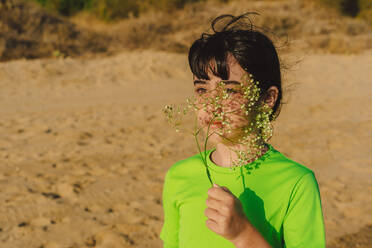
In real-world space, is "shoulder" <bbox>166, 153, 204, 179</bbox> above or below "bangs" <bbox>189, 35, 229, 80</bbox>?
below

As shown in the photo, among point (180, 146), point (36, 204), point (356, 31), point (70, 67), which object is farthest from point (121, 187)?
point (356, 31)

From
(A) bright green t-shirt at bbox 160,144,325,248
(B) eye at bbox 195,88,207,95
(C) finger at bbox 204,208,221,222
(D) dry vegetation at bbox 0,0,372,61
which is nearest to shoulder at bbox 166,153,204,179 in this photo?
(A) bright green t-shirt at bbox 160,144,325,248

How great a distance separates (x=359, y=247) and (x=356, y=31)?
14783 mm

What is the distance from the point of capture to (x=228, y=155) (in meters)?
1.64

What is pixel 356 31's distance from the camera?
1655 cm

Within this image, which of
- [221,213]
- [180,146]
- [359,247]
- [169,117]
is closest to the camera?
[221,213]

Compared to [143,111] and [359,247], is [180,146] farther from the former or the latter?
[359,247]

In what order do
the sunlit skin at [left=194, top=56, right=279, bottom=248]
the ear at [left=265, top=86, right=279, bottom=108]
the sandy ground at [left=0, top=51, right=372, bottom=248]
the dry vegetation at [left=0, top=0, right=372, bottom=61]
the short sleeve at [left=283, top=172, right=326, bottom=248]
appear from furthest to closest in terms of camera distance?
the dry vegetation at [left=0, top=0, right=372, bottom=61] < the sandy ground at [left=0, top=51, right=372, bottom=248] < the ear at [left=265, top=86, right=279, bottom=108] < the short sleeve at [left=283, top=172, right=326, bottom=248] < the sunlit skin at [left=194, top=56, right=279, bottom=248]

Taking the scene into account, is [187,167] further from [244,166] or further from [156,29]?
[156,29]

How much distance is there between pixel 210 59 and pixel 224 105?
25 centimetres

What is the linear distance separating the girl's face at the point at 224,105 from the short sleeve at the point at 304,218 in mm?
310

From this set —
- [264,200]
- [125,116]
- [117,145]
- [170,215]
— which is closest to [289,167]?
[264,200]

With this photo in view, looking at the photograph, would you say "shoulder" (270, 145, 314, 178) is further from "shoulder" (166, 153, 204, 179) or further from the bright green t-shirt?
"shoulder" (166, 153, 204, 179)

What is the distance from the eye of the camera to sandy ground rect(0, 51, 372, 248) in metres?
4.02
